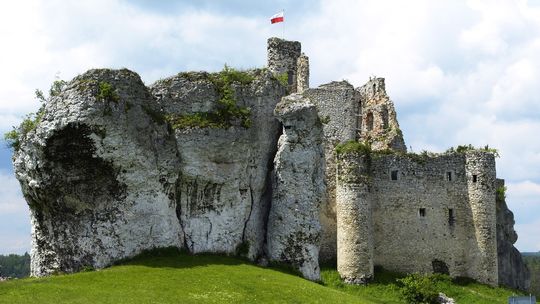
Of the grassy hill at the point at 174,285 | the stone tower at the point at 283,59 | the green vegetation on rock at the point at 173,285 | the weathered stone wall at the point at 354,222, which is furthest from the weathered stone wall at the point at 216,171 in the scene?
the stone tower at the point at 283,59

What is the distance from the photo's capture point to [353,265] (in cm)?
4606

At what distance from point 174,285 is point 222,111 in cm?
1207

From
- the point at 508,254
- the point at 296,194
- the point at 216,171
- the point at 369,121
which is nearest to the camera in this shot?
the point at 216,171

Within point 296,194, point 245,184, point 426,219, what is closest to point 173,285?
point 245,184

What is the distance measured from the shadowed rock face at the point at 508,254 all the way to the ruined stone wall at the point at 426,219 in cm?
654

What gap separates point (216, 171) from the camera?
37.4 meters

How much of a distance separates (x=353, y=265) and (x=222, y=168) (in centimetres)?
1377

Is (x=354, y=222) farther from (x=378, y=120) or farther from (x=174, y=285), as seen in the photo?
(x=174, y=285)

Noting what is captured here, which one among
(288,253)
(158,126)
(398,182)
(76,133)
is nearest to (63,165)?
(76,133)

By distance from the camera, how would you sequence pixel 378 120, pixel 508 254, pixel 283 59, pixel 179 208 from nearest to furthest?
pixel 179 208 < pixel 378 120 < pixel 283 59 < pixel 508 254

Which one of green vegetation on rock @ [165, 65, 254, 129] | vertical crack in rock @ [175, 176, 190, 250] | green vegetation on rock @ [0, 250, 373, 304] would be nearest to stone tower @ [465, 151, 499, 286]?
green vegetation on rock @ [0, 250, 373, 304]

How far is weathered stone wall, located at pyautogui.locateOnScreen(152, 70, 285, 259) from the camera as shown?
121 ft

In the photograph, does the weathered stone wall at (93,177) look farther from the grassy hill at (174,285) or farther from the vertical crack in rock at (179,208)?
the grassy hill at (174,285)

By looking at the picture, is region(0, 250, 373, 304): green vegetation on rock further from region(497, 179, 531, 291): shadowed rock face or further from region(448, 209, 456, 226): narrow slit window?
region(497, 179, 531, 291): shadowed rock face
